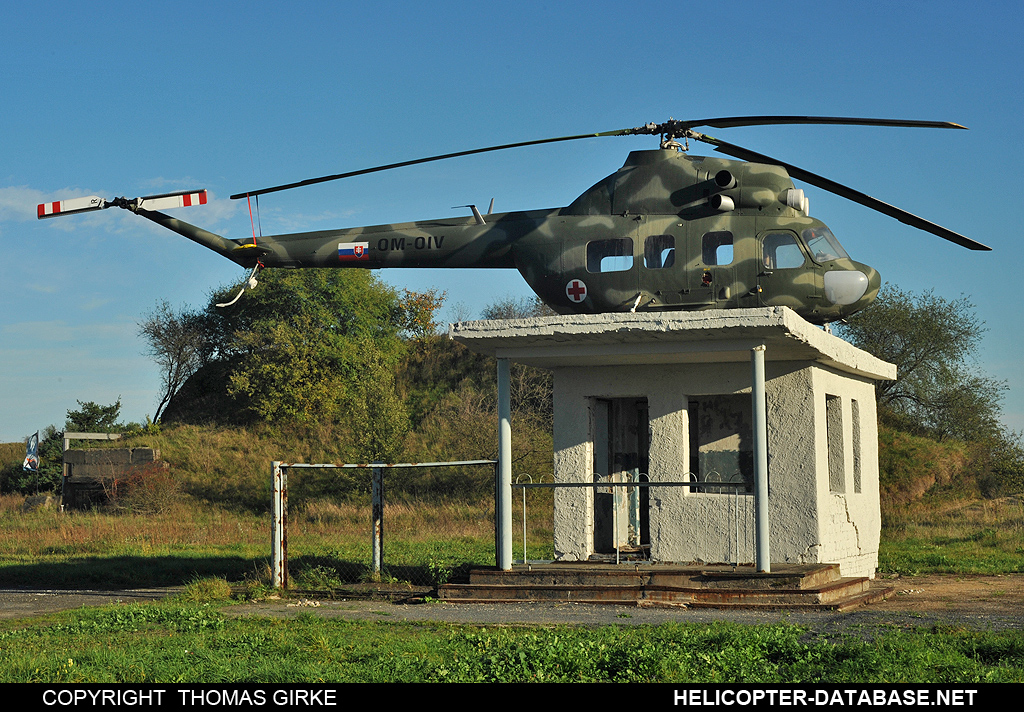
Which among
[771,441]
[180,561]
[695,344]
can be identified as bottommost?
[180,561]

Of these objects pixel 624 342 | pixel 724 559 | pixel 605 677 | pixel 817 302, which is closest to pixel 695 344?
pixel 624 342

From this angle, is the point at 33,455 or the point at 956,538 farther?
the point at 33,455

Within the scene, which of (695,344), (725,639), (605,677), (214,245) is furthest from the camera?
(214,245)

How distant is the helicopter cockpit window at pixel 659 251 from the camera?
1391cm

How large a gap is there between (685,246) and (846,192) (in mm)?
2428

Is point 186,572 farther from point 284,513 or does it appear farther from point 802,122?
point 802,122

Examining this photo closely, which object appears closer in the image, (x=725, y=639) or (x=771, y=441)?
(x=725, y=639)

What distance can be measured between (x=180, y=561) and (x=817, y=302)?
→ 14.3m

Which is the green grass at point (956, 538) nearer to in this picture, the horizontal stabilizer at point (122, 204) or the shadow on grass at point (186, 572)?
the shadow on grass at point (186, 572)

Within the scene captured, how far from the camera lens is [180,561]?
20281 mm

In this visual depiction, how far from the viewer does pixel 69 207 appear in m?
16.5

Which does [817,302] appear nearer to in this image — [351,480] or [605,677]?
[605,677]

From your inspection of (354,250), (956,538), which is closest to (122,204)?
(354,250)

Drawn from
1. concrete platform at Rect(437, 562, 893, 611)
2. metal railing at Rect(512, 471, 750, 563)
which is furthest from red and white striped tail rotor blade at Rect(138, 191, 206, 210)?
concrete platform at Rect(437, 562, 893, 611)
